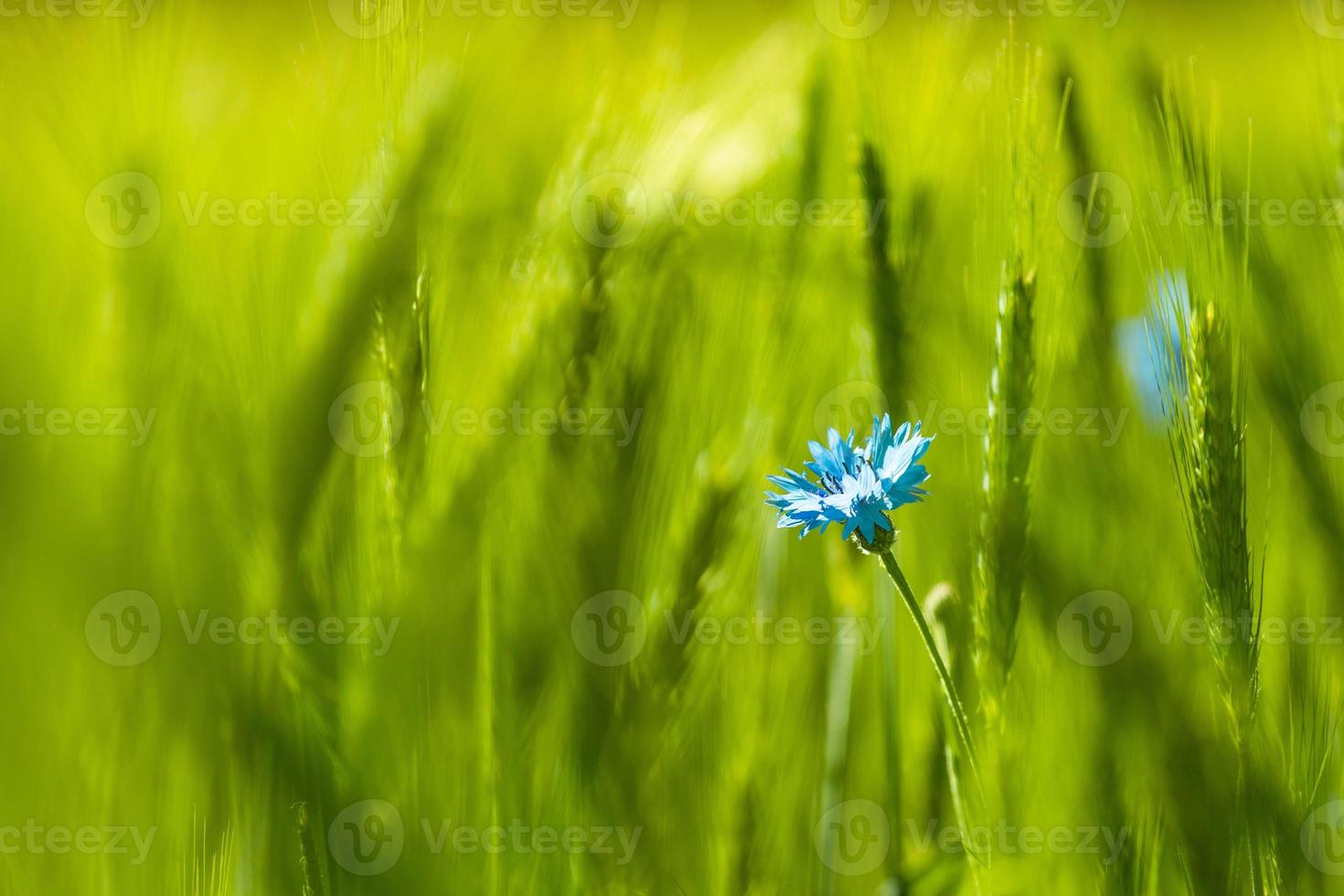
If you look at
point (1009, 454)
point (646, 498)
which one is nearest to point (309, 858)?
point (646, 498)

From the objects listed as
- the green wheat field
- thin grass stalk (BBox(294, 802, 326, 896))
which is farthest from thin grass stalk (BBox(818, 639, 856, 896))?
thin grass stalk (BBox(294, 802, 326, 896))

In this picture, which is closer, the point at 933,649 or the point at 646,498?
the point at 933,649

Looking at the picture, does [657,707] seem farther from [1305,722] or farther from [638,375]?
[1305,722]

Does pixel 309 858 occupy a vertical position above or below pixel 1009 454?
below

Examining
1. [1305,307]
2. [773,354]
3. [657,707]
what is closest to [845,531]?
[657,707]

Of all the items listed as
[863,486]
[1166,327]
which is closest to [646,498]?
[863,486]

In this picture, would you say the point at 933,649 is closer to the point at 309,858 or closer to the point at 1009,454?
the point at 1009,454

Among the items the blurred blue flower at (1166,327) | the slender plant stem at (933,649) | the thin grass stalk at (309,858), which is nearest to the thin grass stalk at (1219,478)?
the blurred blue flower at (1166,327)
